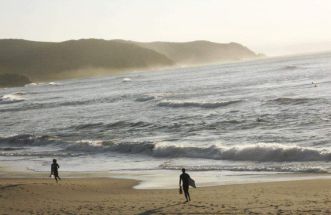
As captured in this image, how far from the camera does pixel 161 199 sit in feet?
57.0

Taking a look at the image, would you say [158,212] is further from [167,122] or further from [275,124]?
[167,122]

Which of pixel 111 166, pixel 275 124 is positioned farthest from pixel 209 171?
pixel 275 124

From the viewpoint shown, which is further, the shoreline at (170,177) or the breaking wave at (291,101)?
Answer: the breaking wave at (291,101)

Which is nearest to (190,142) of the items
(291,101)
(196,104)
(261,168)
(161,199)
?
(261,168)

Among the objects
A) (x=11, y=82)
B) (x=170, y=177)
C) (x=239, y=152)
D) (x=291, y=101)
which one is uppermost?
(x=11, y=82)

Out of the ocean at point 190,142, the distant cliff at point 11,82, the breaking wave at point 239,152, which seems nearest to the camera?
the ocean at point 190,142

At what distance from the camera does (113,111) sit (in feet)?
178

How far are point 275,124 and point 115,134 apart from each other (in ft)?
37.1

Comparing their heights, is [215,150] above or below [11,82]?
below

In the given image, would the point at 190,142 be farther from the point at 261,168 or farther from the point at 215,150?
the point at 261,168

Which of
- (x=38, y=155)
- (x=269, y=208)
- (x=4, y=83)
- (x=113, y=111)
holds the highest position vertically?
(x=4, y=83)

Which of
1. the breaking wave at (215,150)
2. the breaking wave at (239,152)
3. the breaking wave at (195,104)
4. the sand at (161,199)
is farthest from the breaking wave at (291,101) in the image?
the sand at (161,199)

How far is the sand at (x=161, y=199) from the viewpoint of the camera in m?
15.5

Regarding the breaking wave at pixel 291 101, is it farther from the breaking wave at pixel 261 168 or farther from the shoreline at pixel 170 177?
the shoreline at pixel 170 177
